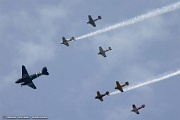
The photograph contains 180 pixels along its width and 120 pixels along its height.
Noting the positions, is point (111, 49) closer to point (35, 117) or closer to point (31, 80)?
point (31, 80)

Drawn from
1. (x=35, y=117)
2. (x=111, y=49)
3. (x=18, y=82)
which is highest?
(x=111, y=49)

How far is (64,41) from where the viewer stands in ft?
529

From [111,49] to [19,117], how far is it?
45.1m

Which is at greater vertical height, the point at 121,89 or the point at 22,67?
the point at 22,67

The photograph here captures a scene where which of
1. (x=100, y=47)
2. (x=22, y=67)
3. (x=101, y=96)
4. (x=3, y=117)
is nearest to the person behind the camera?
(x=3, y=117)

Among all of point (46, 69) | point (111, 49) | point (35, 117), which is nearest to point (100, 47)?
point (111, 49)

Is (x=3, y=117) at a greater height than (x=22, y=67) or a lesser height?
lesser

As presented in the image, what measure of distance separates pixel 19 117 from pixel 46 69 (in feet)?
73.2

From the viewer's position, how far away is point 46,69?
145000 mm

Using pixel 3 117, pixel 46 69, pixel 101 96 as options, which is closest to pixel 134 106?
pixel 101 96

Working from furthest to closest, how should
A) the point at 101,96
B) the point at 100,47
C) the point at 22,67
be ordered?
the point at 100,47
the point at 22,67
the point at 101,96

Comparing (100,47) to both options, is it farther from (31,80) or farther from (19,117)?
(19,117)

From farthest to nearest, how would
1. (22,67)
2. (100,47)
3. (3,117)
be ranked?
(100,47) < (22,67) < (3,117)

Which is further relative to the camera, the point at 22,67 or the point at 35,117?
the point at 22,67
